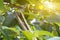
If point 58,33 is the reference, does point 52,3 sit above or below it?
above

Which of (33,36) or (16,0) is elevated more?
(16,0)

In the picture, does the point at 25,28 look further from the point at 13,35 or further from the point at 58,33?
the point at 58,33

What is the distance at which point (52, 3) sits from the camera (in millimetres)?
591

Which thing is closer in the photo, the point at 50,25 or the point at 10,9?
the point at 10,9

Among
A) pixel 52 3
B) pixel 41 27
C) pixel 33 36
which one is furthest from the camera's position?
pixel 41 27

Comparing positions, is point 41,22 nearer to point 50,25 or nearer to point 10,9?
point 50,25

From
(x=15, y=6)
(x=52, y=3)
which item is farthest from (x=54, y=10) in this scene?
(x=15, y=6)

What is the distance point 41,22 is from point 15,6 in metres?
0.16

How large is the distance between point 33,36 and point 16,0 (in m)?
0.16

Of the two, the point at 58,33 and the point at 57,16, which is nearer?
the point at 57,16

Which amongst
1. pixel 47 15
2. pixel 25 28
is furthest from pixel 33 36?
pixel 47 15

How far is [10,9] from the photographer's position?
602 millimetres

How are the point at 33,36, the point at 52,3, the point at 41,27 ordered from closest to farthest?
the point at 33,36 → the point at 52,3 → the point at 41,27

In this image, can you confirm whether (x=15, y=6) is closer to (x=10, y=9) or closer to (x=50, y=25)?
(x=10, y=9)
